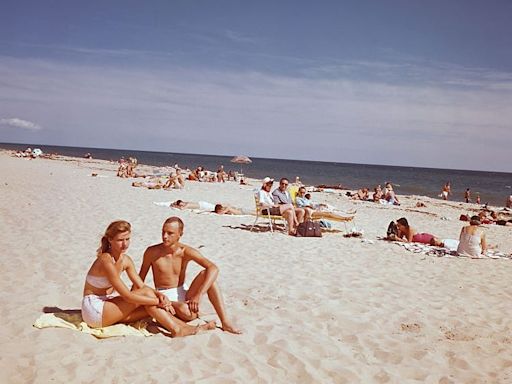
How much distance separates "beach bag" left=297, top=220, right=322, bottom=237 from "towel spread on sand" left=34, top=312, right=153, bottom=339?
6.00 m

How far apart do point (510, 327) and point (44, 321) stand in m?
4.66

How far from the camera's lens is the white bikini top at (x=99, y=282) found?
388 centimetres

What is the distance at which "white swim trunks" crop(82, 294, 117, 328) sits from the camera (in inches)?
153

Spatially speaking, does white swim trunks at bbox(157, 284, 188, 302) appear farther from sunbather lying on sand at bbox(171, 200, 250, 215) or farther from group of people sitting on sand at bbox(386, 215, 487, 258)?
sunbather lying on sand at bbox(171, 200, 250, 215)

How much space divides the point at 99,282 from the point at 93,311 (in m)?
0.25

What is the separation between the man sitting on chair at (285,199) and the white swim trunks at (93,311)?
6.69 meters

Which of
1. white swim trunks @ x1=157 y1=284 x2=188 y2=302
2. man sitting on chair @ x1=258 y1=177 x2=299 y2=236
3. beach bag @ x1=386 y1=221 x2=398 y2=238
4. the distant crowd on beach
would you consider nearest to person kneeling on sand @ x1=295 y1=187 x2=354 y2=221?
man sitting on chair @ x1=258 y1=177 x2=299 y2=236

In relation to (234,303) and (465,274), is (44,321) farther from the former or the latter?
(465,274)

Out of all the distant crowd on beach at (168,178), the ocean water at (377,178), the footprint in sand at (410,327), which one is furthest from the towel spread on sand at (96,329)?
the ocean water at (377,178)

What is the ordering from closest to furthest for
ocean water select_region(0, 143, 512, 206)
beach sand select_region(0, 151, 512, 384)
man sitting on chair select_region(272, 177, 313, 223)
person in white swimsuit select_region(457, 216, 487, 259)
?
beach sand select_region(0, 151, 512, 384) → person in white swimsuit select_region(457, 216, 487, 259) → man sitting on chair select_region(272, 177, 313, 223) → ocean water select_region(0, 143, 512, 206)

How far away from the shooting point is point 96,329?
3869 millimetres

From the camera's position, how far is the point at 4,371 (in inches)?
123

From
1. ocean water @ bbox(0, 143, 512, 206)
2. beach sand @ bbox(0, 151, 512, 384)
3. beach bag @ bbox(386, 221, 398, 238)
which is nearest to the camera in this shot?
beach sand @ bbox(0, 151, 512, 384)

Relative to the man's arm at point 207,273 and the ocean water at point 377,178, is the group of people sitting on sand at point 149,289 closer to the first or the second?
the man's arm at point 207,273
